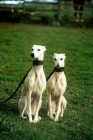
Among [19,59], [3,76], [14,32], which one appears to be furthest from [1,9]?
[3,76]

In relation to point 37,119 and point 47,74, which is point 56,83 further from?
point 47,74

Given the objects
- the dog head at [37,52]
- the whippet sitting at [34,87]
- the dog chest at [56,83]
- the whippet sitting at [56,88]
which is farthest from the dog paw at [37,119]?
the dog head at [37,52]

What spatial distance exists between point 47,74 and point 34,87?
4302 mm

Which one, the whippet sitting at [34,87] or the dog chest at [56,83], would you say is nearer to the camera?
the whippet sitting at [34,87]

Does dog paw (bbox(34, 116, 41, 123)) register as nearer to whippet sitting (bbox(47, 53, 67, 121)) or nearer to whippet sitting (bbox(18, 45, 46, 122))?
whippet sitting (bbox(18, 45, 46, 122))

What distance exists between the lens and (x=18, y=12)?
23781 millimetres

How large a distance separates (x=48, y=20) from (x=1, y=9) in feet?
11.9

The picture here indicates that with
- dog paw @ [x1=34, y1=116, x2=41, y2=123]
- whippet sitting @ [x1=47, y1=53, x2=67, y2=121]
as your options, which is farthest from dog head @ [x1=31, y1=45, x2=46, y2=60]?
dog paw @ [x1=34, y1=116, x2=41, y2=123]

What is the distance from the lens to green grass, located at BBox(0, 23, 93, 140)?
6277mm

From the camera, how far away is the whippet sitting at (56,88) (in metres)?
6.52

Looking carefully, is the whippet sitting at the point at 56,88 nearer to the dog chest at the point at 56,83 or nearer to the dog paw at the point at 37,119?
the dog chest at the point at 56,83

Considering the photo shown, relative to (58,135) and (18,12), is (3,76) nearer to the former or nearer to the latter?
(58,135)

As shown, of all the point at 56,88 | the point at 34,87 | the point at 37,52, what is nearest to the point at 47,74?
the point at 56,88

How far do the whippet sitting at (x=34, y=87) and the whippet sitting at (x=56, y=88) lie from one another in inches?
8.9
